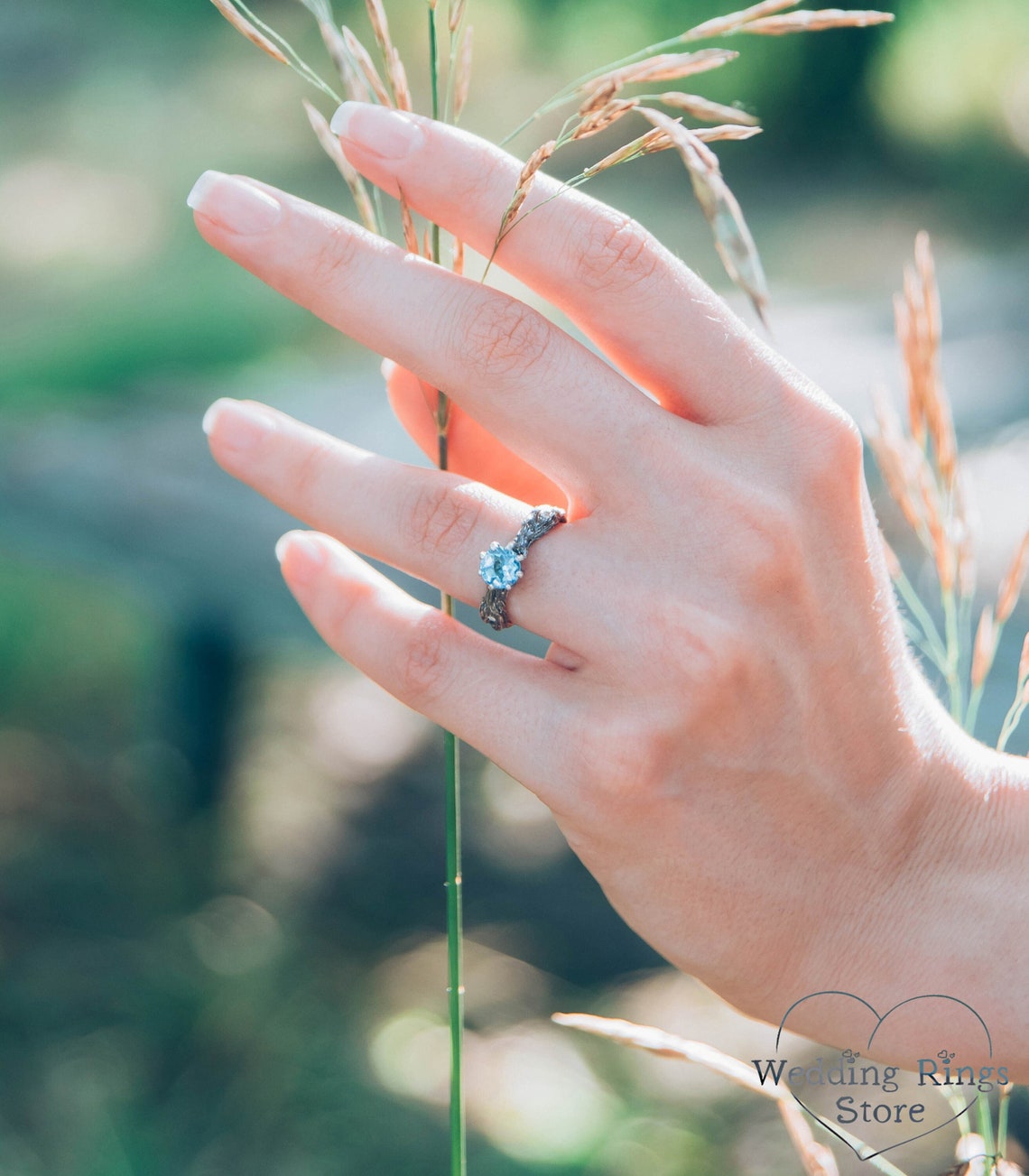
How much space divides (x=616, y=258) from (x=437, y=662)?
0.33 metres

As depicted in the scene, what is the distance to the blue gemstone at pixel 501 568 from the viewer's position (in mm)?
682

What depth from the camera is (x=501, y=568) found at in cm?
68

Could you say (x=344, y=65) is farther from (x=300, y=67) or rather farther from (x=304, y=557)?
(x=304, y=557)

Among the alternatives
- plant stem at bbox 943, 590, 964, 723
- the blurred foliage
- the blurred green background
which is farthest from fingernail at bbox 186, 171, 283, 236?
the blurred foliage

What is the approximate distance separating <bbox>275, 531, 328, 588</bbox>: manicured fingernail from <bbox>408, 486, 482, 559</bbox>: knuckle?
10 centimetres

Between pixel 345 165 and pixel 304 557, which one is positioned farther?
pixel 304 557

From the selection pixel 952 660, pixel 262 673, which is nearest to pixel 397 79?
pixel 952 660

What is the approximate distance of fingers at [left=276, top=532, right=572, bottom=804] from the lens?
688mm

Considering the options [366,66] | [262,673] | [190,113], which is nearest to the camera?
[366,66]

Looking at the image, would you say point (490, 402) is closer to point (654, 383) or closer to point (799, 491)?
point (654, 383)

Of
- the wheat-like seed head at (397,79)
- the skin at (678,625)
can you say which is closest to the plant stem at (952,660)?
the skin at (678,625)

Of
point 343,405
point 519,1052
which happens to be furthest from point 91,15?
point 519,1052

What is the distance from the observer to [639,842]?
689mm

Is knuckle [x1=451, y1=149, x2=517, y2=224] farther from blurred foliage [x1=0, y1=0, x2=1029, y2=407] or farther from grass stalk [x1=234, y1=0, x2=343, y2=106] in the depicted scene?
blurred foliage [x1=0, y1=0, x2=1029, y2=407]
